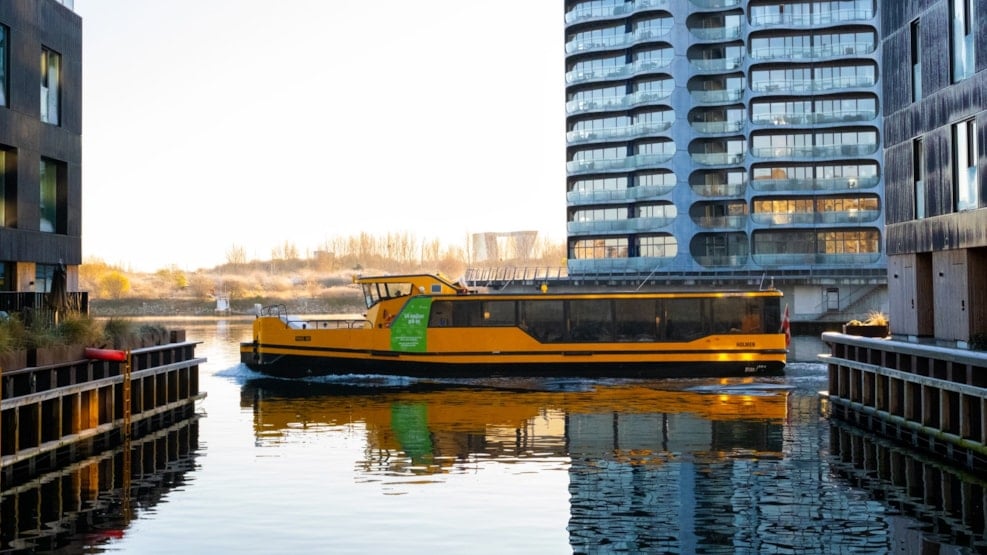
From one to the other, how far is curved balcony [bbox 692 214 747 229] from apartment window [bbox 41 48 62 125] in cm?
8362

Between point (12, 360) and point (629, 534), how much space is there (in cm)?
1329

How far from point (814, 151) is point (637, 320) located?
66.5 meters

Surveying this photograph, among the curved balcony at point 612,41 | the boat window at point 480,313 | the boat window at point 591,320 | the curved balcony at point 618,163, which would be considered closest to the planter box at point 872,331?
the boat window at point 591,320

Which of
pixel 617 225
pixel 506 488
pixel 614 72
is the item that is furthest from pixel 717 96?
pixel 506 488

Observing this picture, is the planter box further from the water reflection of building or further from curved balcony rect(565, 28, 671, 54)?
curved balcony rect(565, 28, 671, 54)

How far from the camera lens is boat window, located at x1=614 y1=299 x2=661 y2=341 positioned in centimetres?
5291

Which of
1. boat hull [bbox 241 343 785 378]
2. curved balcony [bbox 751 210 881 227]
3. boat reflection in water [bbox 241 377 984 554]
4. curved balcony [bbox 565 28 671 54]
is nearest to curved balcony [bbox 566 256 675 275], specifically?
curved balcony [bbox 751 210 881 227]

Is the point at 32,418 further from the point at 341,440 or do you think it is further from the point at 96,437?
the point at 341,440

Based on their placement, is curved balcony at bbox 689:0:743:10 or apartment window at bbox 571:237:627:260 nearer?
curved balcony at bbox 689:0:743:10

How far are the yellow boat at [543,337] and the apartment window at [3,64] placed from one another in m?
17.8

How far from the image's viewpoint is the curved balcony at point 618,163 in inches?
4700

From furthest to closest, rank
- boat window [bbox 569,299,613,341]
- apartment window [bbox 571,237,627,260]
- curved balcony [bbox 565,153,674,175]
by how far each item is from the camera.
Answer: apartment window [bbox 571,237,627,260], curved balcony [bbox 565,153,674,175], boat window [bbox 569,299,613,341]

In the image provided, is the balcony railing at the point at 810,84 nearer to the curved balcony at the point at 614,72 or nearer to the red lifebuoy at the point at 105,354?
the curved balcony at the point at 614,72

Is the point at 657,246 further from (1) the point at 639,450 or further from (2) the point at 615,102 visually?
(1) the point at 639,450
